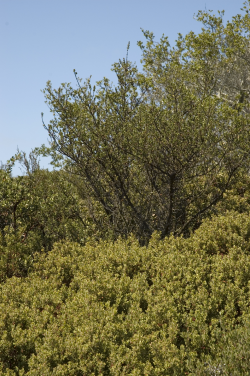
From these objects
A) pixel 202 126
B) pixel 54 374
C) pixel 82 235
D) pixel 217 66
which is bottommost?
pixel 54 374

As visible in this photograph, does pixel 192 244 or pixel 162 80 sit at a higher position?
pixel 162 80

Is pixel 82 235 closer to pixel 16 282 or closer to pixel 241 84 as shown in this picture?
pixel 16 282

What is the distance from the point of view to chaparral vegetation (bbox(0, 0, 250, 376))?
4.33 m

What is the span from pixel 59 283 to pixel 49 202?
365cm

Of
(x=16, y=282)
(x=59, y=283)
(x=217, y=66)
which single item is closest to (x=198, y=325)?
(x=59, y=283)

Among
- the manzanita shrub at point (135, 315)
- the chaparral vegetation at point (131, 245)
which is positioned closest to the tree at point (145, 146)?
the chaparral vegetation at point (131, 245)

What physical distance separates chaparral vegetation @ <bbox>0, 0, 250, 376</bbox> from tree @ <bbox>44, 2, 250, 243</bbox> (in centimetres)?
4

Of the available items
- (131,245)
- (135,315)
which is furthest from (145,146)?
(135,315)

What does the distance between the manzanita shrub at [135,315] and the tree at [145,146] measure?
9.77 feet

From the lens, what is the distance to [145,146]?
9289 millimetres

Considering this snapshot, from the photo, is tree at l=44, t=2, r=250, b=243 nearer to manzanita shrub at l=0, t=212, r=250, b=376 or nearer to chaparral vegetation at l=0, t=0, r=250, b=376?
chaparral vegetation at l=0, t=0, r=250, b=376

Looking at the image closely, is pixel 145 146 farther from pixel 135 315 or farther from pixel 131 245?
pixel 135 315

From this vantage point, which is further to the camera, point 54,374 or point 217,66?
point 217,66

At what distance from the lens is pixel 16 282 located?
6680mm
